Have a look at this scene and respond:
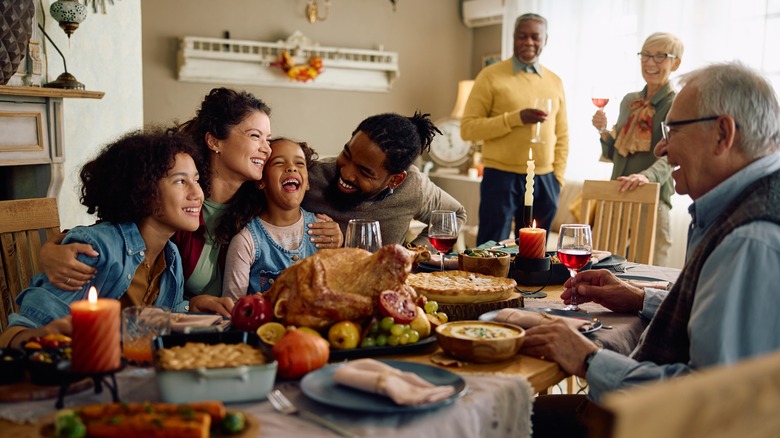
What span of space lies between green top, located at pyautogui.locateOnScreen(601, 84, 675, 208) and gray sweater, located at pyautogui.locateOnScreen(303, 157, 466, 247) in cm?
133

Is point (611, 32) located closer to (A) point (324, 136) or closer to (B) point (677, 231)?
(B) point (677, 231)

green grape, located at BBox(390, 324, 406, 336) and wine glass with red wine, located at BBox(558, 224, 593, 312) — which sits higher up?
wine glass with red wine, located at BBox(558, 224, 593, 312)

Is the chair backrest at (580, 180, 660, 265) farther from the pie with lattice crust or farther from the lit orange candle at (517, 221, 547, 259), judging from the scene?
the pie with lattice crust

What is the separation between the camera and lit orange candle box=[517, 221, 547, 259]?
2098 millimetres

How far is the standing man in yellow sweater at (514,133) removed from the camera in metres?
4.37

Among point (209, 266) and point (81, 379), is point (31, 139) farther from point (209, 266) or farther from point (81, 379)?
point (81, 379)

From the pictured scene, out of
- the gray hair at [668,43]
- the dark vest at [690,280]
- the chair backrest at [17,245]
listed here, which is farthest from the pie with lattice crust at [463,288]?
the gray hair at [668,43]

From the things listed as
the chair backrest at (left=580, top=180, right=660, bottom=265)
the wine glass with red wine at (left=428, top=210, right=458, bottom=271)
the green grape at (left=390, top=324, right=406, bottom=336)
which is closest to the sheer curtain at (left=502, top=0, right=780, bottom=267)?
the chair backrest at (left=580, top=180, right=660, bottom=265)

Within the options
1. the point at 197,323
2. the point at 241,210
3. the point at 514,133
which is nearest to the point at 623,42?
the point at 514,133

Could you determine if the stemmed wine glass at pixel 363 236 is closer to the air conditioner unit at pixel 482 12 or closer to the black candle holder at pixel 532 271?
the black candle holder at pixel 532 271

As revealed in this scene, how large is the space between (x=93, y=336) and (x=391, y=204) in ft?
5.81

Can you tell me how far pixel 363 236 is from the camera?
5.85 ft

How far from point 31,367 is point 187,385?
11.7 inches

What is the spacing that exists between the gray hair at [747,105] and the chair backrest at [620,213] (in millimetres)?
1701
